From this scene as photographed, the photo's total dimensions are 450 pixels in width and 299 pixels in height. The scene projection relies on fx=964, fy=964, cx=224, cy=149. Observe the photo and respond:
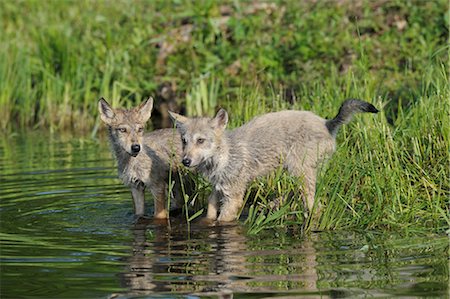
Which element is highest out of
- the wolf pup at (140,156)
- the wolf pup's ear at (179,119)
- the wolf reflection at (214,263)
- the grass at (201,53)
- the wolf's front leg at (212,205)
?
the grass at (201,53)

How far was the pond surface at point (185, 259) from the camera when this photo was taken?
7461mm

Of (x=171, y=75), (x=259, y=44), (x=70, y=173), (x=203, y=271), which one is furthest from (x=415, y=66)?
(x=203, y=271)

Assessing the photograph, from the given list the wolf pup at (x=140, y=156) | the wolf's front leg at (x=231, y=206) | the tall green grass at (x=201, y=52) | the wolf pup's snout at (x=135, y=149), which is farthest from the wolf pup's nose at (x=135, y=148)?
the tall green grass at (x=201, y=52)

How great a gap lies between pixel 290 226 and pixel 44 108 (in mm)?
9225

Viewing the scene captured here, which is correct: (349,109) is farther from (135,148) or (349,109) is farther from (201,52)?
(201,52)

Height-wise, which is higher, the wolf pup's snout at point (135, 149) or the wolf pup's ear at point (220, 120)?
the wolf pup's ear at point (220, 120)

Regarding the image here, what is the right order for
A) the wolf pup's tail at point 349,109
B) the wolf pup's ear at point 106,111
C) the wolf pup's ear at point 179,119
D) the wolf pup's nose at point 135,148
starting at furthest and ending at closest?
the wolf pup's ear at point 106,111, the wolf pup's nose at point 135,148, the wolf pup's ear at point 179,119, the wolf pup's tail at point 349,109

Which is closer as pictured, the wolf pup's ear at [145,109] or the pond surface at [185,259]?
the pond surface at [185,259]

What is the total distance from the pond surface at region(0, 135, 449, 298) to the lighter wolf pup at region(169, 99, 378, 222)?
0.54m

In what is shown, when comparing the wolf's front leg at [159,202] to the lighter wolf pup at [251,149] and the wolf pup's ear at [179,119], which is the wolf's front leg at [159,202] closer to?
the lighter wolf pup at [251,149]

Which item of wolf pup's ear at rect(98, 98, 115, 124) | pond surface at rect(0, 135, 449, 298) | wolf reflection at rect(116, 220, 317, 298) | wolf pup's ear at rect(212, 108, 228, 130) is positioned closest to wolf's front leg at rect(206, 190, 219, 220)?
pond surface at rect(0, 135, 449, 298)

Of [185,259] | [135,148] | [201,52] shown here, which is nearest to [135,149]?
[135,148]

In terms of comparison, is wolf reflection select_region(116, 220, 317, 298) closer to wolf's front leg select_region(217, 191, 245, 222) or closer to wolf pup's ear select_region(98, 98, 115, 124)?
wolf's front leg select_region(217, 191, 245, 222)

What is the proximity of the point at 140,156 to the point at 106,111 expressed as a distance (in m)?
0.64
